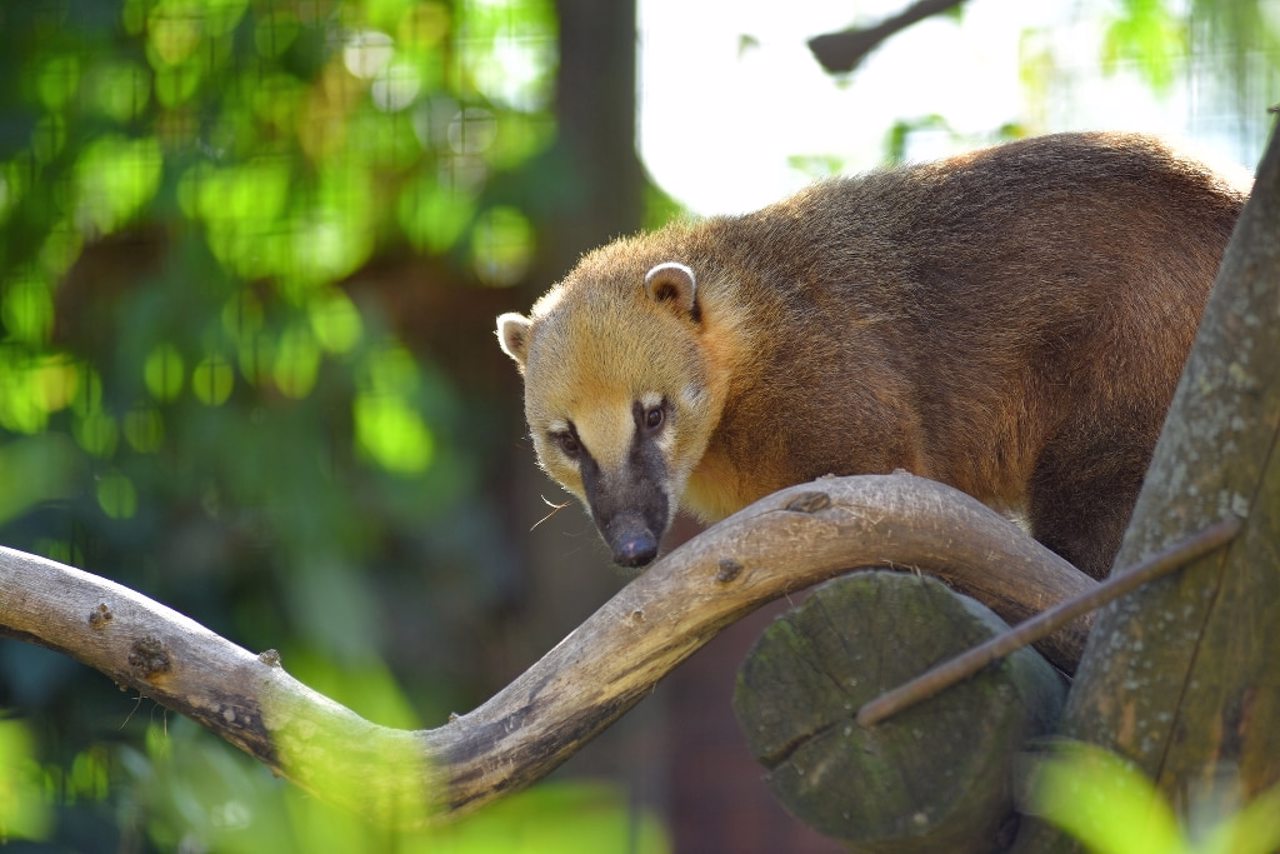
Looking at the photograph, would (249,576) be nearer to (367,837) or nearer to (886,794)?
(367,837)

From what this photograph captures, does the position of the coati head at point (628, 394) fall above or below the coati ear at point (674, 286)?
below

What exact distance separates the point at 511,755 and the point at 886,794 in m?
0.76

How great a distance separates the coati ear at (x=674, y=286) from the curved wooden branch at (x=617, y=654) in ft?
4.28

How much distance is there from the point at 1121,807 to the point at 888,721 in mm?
380

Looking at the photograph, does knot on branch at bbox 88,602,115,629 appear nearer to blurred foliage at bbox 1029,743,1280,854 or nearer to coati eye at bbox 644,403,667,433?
coati eye at bbox 644,403,667,433

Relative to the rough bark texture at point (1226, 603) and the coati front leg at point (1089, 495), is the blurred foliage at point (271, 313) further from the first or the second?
the rough bark texture at point (1226, 603)

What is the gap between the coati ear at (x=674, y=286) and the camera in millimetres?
4141

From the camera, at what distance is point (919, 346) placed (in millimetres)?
4094

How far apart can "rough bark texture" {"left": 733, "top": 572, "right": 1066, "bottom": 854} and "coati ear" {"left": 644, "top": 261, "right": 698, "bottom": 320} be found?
1742 mm

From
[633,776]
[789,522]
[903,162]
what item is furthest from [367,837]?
[633,776]

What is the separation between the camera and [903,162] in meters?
4.55

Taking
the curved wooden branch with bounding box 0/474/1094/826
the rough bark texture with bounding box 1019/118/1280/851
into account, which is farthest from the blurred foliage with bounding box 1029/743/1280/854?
the curved wooden branch with bounding box 0/474/1094/826

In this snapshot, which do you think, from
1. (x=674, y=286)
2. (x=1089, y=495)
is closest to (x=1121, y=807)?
(x=1089, y=495)

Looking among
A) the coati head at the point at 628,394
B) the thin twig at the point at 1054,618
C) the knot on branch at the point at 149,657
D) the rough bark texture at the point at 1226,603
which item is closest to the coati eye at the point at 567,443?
the coati head at the point at 628,394
